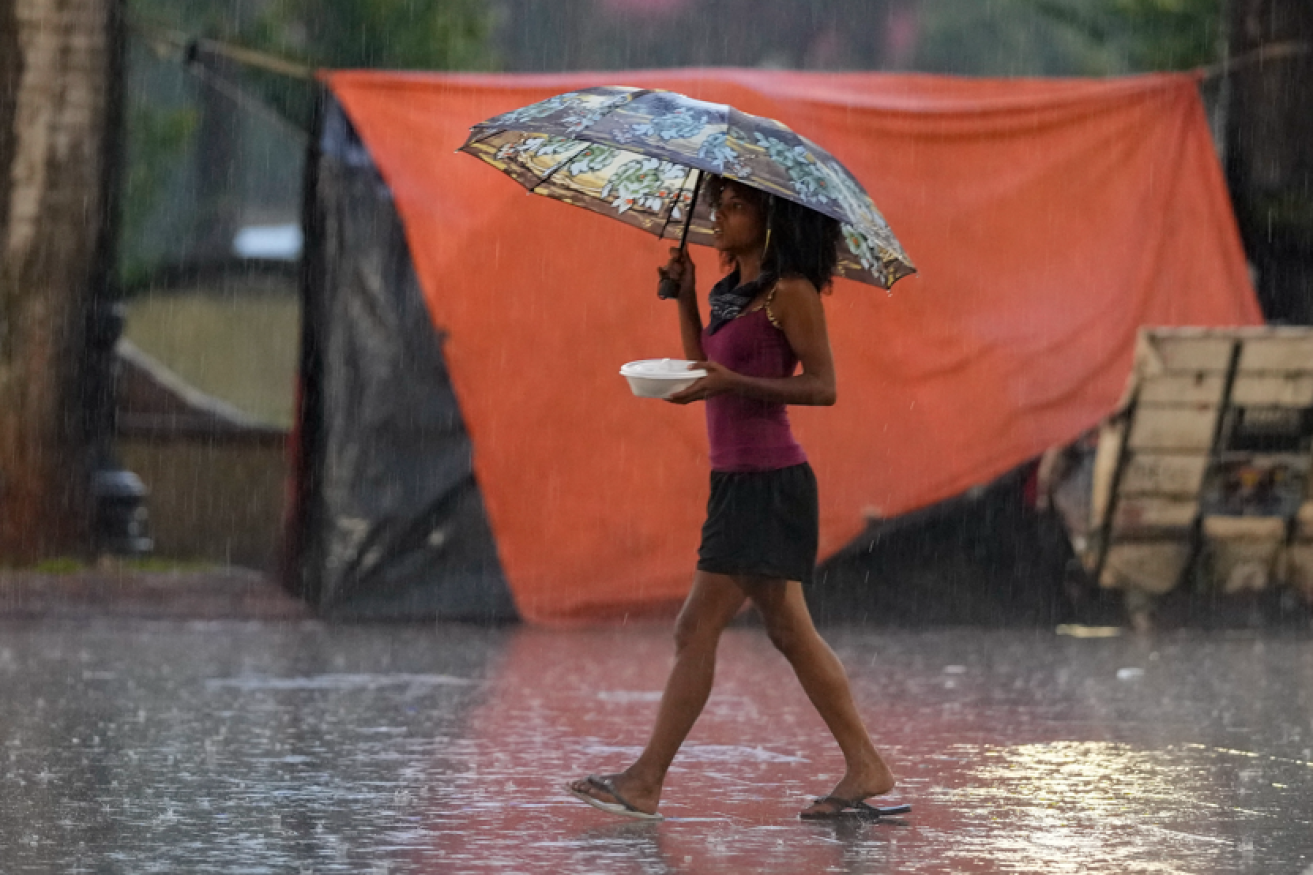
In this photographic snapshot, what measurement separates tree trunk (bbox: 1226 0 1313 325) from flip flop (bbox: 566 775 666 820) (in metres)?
7.81

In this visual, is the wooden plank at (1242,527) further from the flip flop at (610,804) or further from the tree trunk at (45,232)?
the tree trunk at (45,232)

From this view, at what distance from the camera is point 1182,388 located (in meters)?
11.3

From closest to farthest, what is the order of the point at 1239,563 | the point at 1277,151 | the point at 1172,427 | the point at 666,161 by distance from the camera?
the point at 666,161 → the point at 1172,427 → the point at 1239,563 → the point at 1277,151

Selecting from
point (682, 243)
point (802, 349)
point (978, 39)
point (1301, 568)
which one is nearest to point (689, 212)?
point (682, 243)

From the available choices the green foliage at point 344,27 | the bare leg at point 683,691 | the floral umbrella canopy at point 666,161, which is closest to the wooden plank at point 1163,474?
the floral umbrella canopy at point 666,161

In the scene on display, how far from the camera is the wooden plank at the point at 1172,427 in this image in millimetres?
11352

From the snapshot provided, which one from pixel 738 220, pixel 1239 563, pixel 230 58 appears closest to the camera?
pixel 738 220

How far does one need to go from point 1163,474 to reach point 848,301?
188 centimetres

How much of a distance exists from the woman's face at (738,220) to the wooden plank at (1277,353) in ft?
18.8

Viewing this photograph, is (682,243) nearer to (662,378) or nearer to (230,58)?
(662,378)

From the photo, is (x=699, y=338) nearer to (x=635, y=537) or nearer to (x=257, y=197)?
(x=635, y=537)

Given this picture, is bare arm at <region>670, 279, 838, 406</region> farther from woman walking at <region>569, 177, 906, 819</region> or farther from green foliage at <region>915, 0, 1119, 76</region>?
green foliage at <region>915, 0, 1119, 76</region>

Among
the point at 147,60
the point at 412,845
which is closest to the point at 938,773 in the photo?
the point at 412,845

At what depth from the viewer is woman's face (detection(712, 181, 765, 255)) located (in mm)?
6105
